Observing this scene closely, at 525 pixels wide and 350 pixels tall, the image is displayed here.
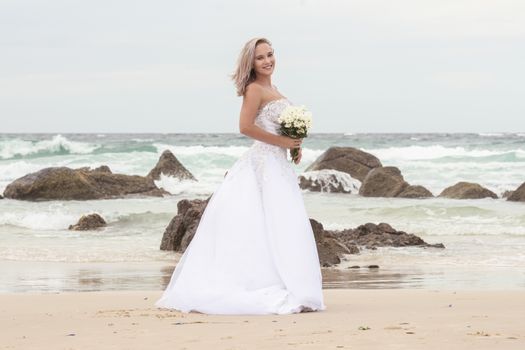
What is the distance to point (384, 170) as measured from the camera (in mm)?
27266

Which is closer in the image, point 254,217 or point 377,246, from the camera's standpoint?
point 254,217

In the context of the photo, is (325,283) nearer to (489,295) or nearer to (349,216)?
(489,295)

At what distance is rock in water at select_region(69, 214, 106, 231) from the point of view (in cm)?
1853

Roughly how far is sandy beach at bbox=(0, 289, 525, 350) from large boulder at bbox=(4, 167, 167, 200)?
17001 millimetres

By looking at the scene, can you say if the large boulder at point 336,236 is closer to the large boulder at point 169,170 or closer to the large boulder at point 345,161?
the large boulder at point 345,161

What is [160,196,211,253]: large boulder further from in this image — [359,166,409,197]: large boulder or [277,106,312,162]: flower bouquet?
[359,166,409,197]: large boulder

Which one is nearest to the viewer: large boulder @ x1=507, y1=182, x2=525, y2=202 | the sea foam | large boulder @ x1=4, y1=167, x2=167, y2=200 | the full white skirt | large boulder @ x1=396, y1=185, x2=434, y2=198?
the full white skirt

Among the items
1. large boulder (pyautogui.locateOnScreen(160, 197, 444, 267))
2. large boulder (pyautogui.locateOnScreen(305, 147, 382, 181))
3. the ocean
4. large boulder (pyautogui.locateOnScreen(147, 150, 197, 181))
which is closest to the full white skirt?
the ocean

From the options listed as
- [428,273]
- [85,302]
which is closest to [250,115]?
[85,302]

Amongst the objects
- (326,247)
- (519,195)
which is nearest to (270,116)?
(326,247)

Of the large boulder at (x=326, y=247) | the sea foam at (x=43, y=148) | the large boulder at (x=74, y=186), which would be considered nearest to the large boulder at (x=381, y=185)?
the large boulder at (x=74, y=186)

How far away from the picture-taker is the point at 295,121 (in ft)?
23.2

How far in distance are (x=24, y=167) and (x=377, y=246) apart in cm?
2975

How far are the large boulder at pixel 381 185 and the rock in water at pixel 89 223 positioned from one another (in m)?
9.35
